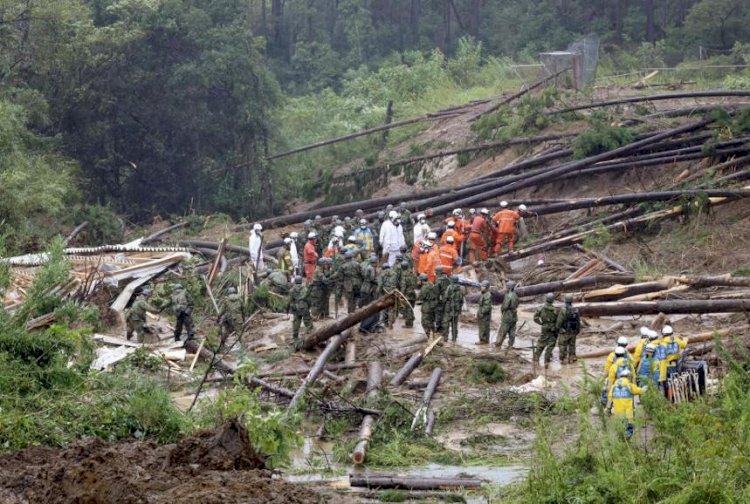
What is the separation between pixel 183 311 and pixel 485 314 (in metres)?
5.37

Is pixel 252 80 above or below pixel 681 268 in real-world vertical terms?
above

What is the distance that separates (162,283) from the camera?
26.9 meters

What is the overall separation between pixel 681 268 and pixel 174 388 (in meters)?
11.6

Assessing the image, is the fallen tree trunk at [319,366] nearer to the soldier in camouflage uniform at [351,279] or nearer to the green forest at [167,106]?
the soldier in camouflage uniform at [351,279]

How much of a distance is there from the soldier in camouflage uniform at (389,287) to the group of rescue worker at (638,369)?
627 centimetres

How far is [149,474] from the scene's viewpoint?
46.4 ft

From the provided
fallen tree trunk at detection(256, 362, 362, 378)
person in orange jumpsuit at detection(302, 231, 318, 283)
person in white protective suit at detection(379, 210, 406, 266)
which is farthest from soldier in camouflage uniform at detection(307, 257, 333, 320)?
person in white protective suit at detection(379, 210, 406, 266)

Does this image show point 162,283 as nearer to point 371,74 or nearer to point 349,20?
point 371,74

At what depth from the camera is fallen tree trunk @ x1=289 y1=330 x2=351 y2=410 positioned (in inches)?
742

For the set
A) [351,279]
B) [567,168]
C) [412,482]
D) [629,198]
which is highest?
[567,168]

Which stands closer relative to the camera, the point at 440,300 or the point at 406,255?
the point at 440,300

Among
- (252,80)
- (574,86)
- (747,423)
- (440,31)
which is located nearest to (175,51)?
(252,80)

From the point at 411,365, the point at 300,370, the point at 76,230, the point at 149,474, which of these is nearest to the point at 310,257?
the point at 300,370

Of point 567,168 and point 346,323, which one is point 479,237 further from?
point 346,323
